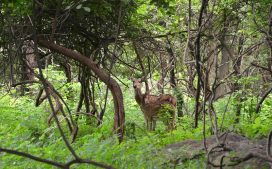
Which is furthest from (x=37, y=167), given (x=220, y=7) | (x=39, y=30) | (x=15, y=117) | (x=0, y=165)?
(x=15, y=117)

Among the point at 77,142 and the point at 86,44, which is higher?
the point at 86,44

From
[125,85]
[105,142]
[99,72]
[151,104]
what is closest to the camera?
[105,142]

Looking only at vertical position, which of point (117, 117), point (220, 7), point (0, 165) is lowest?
point (0, 165)

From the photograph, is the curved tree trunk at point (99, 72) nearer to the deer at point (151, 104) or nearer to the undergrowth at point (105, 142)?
the undergrowth at point (105, 142)

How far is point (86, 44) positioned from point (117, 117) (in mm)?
1601

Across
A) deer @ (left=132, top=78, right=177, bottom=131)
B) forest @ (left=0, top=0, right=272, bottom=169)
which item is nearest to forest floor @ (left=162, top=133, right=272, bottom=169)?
forest @ (left=0, top=0, right=272, bottom=169)

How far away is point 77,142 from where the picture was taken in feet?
24.8

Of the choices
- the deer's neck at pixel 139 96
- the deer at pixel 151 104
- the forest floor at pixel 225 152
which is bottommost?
the forest floor at pixel 225 152

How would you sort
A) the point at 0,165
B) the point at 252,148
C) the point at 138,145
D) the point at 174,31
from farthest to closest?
1. the point at 174,31
2. the point at 138,145
3. the point at 0,165
4. the point at 252,148

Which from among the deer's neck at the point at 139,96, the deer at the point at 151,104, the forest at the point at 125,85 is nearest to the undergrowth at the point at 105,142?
the forest at the point at 125,85

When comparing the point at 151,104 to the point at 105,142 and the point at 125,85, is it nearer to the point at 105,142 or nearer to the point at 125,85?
the point at 125,85

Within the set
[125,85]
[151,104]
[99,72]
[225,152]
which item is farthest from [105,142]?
[151,104]

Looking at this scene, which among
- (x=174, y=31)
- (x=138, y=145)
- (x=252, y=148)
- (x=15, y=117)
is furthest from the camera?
(x=15, y=117)

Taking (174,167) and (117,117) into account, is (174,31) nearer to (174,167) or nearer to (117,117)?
(117,117)
